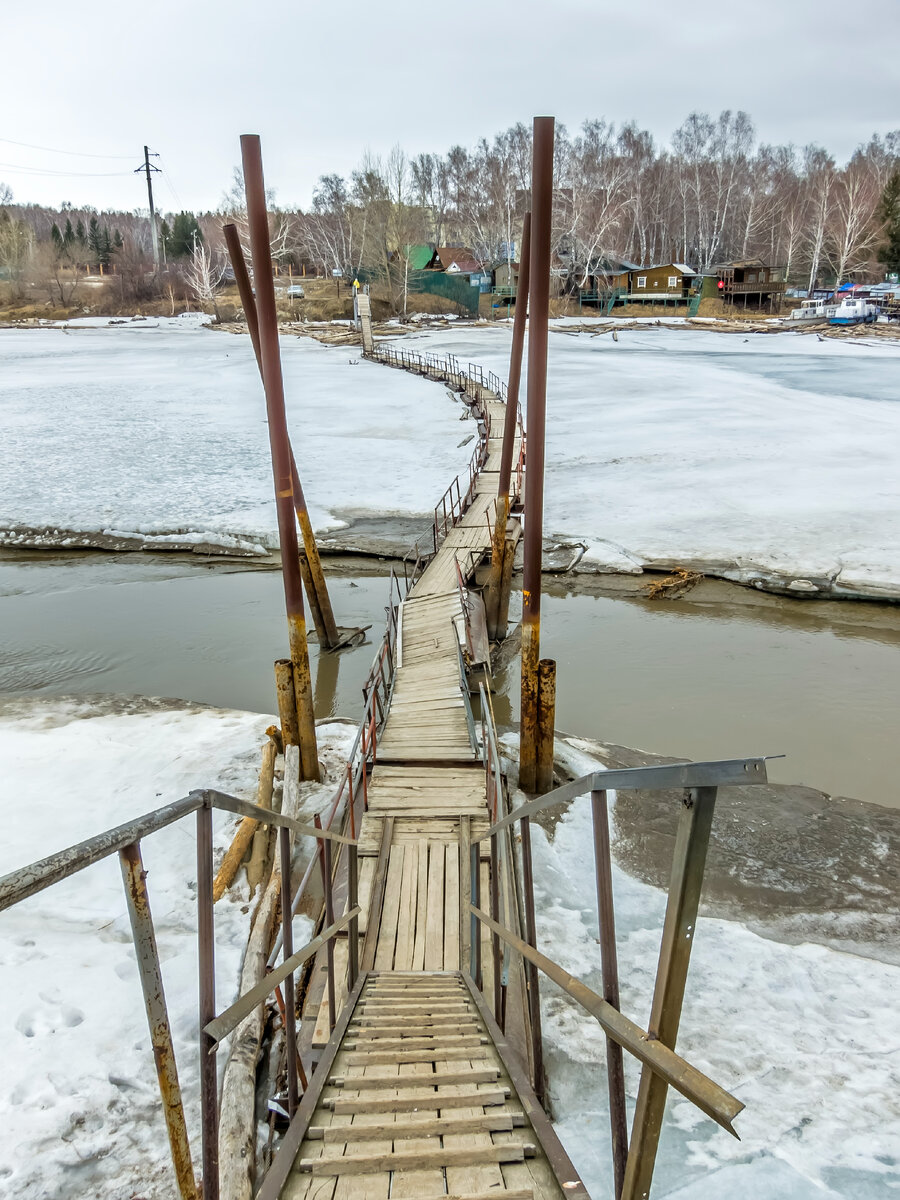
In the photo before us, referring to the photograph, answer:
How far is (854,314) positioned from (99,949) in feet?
199

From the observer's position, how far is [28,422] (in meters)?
27.5

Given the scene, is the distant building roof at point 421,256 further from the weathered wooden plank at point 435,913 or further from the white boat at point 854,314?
the weathered wooden plank at point 435,913

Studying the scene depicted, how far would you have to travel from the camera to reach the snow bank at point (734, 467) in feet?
49.6

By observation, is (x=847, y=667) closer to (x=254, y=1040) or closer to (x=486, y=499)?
(x=486, y=499)

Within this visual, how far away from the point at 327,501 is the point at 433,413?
11031 millimetres

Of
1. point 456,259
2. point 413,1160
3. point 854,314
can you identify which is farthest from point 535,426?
point 456,259

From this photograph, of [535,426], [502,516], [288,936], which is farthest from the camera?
[502,516]

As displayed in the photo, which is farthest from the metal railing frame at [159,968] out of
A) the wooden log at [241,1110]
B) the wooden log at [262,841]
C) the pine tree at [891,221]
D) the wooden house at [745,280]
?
the pine tree at [891,221]

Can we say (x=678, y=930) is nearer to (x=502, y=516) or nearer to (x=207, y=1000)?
(x=207, y=1000)

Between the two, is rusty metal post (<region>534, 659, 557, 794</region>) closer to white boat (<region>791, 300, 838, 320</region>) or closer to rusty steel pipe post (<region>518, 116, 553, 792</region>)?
rusty steel pipe post (<region>518, 116, 553, 792</region>)

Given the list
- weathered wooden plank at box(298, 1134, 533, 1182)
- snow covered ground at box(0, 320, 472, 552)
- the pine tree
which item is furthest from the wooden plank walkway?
the pine tree

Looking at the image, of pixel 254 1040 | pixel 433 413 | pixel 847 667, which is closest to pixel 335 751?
pixel 254 1040

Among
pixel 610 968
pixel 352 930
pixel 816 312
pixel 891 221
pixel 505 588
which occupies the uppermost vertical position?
pixel 891 221

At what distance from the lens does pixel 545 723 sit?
8.20 m
